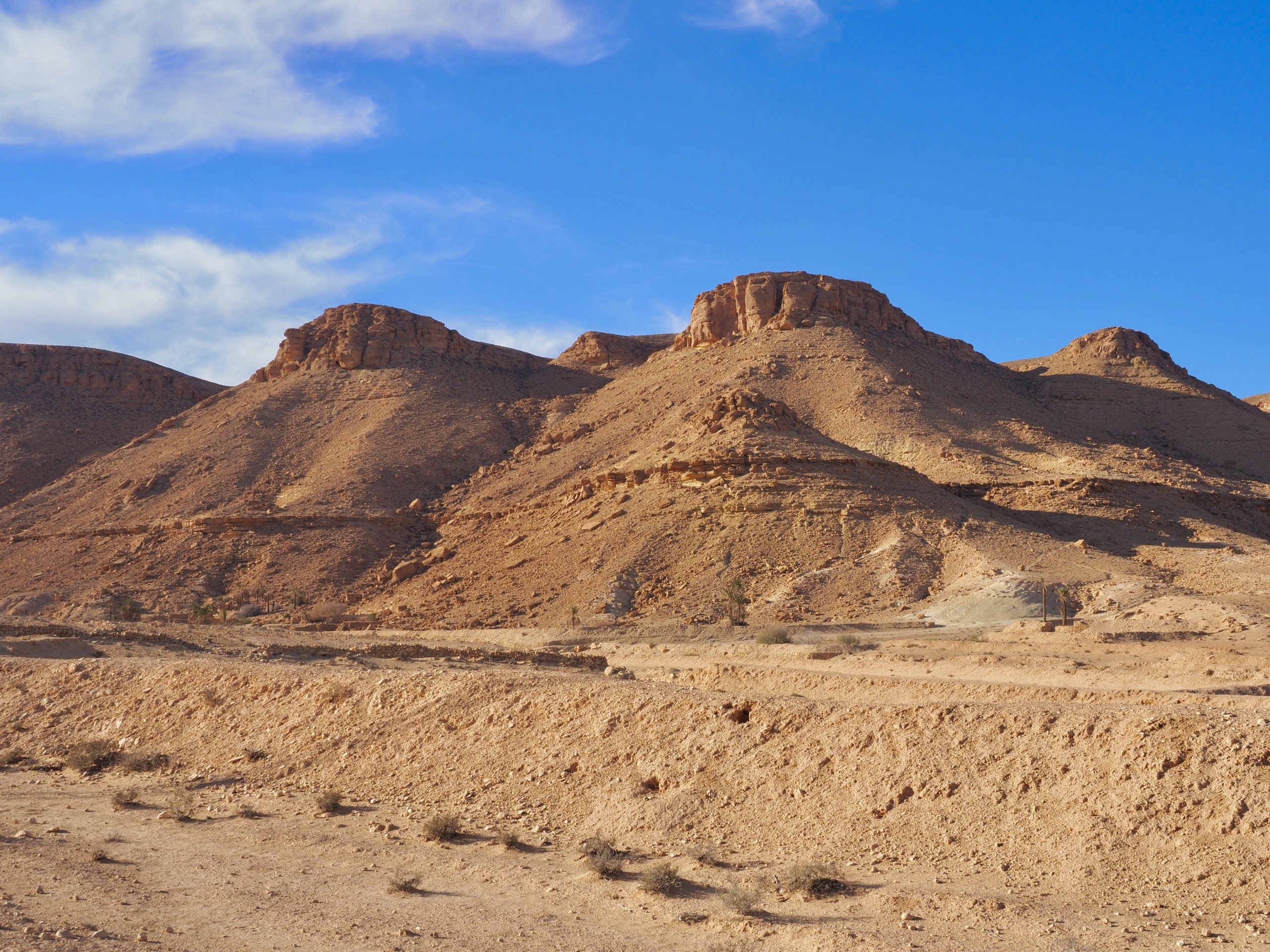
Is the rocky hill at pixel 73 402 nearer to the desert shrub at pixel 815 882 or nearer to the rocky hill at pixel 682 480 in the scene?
the rocky hill at pixel 682 480

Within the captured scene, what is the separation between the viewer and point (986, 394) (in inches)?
2825

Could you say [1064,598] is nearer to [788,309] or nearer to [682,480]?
[682,480]

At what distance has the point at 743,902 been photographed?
29.8 ft

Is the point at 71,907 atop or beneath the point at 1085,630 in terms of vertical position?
beneath

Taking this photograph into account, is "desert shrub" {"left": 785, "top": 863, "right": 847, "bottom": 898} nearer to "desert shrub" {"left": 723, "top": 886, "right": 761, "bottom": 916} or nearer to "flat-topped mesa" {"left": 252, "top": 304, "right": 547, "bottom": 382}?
"desert shrub" {"left": 723, "top": 886, "right": 761, "bottom": 916}

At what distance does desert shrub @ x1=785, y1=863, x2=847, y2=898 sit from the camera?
30.9 feet

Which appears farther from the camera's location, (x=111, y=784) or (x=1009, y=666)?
(x=1009, y=666)

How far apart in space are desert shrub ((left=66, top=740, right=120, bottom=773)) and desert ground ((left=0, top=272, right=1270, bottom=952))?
0.14ft

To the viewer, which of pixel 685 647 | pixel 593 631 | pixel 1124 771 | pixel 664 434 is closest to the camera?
pixel 1124 771

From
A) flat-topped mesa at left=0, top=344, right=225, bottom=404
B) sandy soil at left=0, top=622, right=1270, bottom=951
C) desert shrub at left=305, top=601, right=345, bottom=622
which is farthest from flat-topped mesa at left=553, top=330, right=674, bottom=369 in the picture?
sandy soil at left=0, top=622, right=1270, bottom=951

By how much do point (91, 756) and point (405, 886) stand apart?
693 centimetres

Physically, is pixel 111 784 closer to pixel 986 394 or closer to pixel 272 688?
pixel 272 688

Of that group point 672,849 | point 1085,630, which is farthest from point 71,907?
point 1085,630

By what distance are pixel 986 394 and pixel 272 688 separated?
6229 cm
